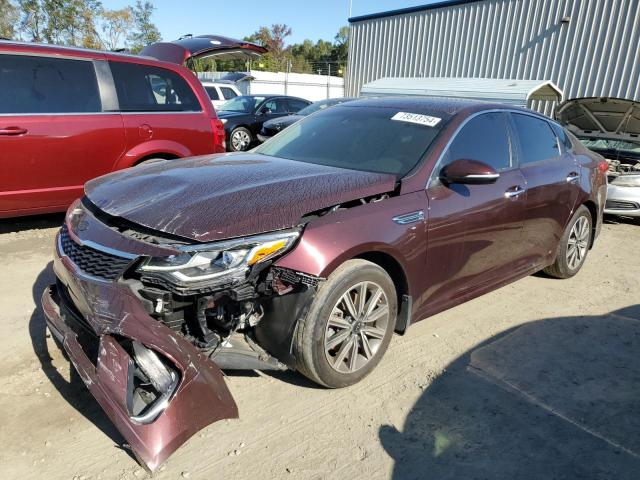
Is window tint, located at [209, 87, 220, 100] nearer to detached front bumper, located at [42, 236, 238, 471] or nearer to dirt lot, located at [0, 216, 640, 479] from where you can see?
dirt lot, located at [0, 216, 640, 479]

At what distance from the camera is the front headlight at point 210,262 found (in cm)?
234

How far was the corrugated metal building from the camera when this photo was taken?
13.4 meters

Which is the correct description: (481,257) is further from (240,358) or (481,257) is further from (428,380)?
(240,358)

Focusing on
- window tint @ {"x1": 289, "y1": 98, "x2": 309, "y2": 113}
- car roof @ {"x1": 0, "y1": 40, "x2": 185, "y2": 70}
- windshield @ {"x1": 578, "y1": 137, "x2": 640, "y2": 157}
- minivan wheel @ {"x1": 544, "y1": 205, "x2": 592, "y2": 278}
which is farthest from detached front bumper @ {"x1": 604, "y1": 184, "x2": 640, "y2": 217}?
window tint @ {"x1": 289, "y1": 98, "x2": 309, "y2": 113}

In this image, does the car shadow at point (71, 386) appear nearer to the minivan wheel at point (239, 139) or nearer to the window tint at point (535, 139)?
the window tint at point (535, 139)

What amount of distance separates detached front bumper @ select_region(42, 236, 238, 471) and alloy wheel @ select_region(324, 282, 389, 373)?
714 mm

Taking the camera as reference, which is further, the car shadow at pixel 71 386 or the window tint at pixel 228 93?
Result: the window tint at pixel 228 93

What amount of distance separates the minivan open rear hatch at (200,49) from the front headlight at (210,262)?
4516 millimetres

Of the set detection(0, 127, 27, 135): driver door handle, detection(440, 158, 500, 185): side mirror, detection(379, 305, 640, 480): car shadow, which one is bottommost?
detection(379, 305, 640, 480): car shadow

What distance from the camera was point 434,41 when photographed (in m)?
17.2

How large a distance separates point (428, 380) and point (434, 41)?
1633cm

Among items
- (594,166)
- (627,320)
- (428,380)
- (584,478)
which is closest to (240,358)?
(428,380)

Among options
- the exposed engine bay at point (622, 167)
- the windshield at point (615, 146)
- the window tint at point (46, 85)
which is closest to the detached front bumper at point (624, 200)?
the exposed engine bay at point (622, 167)

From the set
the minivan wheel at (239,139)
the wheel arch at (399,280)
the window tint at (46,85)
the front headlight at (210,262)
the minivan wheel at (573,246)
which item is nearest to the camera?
the front headlight at (210,262)
